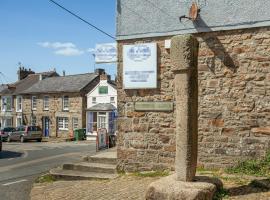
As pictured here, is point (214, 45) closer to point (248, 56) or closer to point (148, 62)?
point (248, 56)

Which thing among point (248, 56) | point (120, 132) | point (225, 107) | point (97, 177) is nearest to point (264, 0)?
point (248, 56)

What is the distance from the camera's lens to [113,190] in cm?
809

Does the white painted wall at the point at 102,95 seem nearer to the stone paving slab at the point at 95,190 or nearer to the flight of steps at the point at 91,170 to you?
the flight of steps at the point at 91,170

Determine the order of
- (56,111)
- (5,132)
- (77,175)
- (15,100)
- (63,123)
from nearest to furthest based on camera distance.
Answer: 1. (77,175)
2. (5,132)
3. (63,123)
4. (56,111)
5. (15,100)

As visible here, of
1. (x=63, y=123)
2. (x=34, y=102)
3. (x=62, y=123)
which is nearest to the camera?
(x=63, y=123)

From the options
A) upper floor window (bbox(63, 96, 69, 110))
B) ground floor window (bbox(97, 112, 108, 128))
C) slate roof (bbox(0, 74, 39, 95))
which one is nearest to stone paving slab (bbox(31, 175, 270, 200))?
ground floor window (bbox(97, 112, 108, 128))

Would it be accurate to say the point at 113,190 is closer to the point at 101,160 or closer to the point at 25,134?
the point at 101,160

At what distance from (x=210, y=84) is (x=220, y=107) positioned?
0.60 metres

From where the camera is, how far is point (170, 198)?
5.84 m

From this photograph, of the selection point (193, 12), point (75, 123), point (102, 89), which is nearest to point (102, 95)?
point (102, 89)

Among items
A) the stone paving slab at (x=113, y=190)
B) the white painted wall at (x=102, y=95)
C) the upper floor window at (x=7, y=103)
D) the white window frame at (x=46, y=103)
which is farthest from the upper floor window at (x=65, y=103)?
the stone paving slab at (x=113, y=190)

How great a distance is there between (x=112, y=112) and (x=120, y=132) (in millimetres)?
23517

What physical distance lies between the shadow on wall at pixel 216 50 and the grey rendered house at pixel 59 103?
2818cm

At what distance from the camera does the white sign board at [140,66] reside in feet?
31.9
